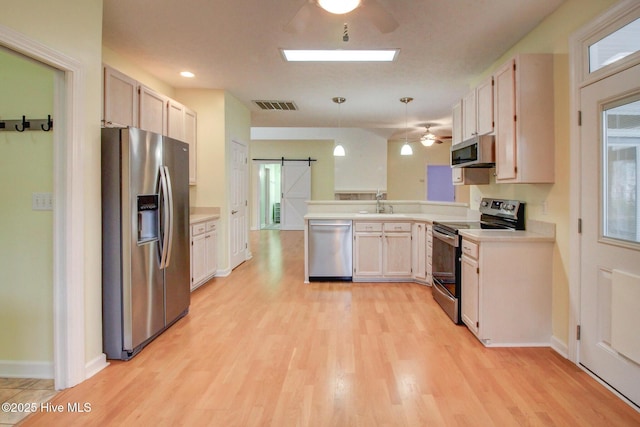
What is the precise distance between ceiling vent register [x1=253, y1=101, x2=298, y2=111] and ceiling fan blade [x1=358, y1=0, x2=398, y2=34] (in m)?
3.49

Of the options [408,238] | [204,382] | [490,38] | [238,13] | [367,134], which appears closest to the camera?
[204,382]

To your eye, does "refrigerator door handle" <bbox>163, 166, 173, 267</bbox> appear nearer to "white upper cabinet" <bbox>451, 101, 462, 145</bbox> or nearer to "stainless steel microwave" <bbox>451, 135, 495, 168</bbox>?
"stainless steel microwave" <bbox>451, 135, 495, 168</bbox>

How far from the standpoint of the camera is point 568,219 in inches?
98.1

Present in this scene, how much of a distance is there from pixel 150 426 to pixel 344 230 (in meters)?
3.10

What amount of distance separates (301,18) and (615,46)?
189 cm

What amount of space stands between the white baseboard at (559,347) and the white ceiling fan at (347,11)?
8.33 ft

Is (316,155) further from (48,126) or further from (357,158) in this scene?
(48,126)

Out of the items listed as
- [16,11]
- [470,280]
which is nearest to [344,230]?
[470,280]

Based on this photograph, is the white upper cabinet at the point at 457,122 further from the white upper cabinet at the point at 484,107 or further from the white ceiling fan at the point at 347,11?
the white ceiling fan at the point at 347,11

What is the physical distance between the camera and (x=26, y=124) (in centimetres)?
217

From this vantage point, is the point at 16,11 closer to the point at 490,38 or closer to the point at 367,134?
the point at 490,38

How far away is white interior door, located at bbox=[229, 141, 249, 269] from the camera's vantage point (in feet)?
16.9

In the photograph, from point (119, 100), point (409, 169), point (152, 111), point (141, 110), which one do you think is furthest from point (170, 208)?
point (409, 169)

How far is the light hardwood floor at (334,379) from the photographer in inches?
72.5
